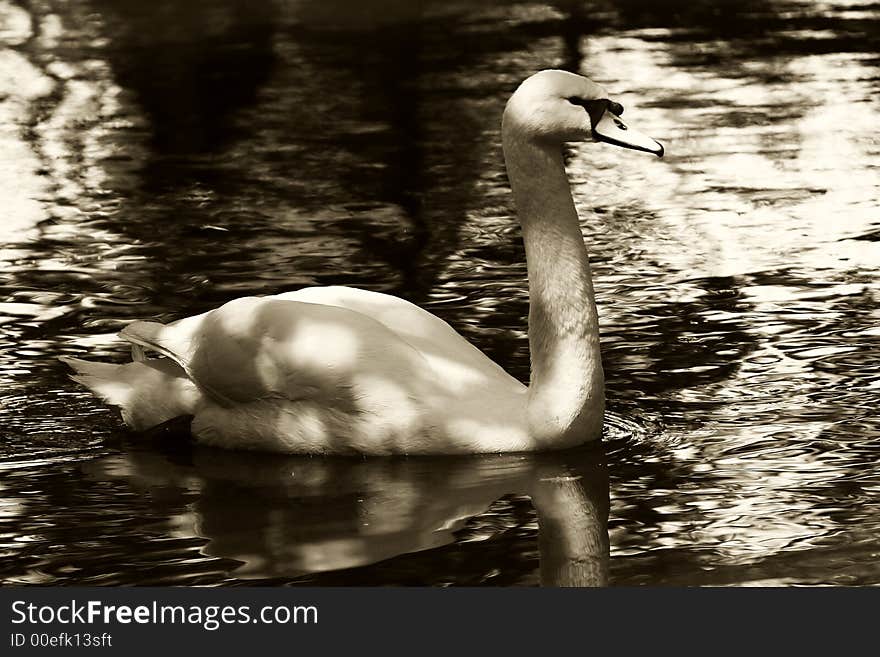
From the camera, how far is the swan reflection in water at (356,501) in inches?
286

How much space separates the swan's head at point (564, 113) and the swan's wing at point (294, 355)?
41.8 inches

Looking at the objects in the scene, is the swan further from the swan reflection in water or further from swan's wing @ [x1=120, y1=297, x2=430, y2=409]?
the swan reflection in water

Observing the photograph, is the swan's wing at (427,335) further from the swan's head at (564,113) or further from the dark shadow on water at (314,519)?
the swan's head at (564,113)

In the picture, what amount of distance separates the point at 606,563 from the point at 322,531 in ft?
3.77

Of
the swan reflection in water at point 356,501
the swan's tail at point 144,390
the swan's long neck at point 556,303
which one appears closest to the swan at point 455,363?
the swan's long neck at point 556,303

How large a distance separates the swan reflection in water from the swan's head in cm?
134

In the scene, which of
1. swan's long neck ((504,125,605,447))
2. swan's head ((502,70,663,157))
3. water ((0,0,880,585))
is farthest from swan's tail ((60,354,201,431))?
swan's head ((502,70,663,157))

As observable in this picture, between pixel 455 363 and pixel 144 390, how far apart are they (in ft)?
4.81

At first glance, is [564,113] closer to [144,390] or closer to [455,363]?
[455,363]

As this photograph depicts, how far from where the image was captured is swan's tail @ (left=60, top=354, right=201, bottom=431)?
884cm

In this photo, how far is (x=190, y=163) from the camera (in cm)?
1633

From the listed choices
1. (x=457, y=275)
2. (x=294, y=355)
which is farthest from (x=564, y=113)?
(x=457, y=275)

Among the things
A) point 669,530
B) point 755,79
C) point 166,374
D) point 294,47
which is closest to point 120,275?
point 166,374

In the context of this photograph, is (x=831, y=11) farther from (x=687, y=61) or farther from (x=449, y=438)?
(x=449, y=438)
